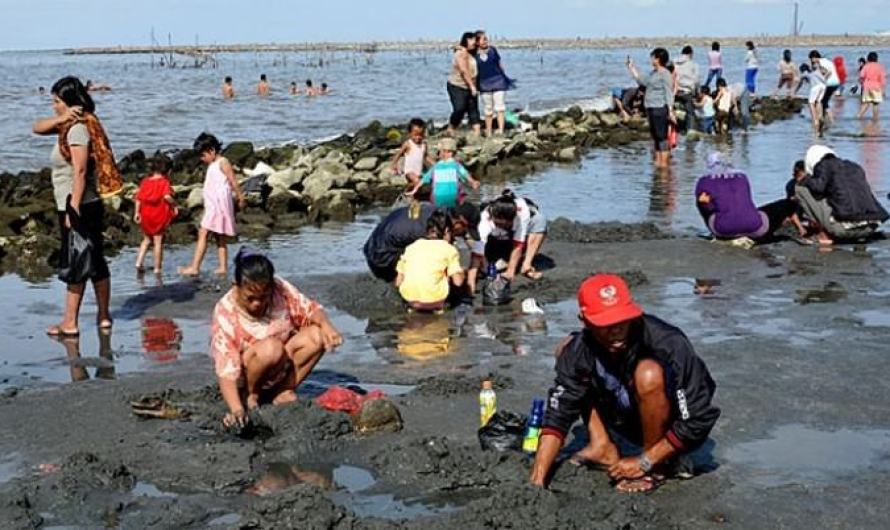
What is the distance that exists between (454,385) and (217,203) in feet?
16.9

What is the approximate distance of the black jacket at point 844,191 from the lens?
1247 cm

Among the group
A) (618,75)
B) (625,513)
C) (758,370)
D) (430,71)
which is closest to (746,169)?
(758,370)

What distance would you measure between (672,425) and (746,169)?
14.9 metres

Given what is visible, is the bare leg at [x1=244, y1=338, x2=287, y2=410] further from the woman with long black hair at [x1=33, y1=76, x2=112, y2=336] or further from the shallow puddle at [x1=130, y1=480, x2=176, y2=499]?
the woman with long black hair at [x1=33, y1=76, x2=112, y2=336]

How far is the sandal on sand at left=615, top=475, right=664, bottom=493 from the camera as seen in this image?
5871 mm

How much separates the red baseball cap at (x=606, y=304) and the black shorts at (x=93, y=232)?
5.12 meters

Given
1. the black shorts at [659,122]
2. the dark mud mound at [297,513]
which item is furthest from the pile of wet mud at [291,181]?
the dark mud mound at [297,513]

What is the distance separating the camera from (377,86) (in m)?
56.0

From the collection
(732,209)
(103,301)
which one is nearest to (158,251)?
(103,301)

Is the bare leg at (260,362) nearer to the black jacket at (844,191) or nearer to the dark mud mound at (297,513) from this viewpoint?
the dark mud mound at (297,513)

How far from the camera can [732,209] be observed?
12688mm

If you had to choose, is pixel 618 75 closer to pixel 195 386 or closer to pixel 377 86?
pixel 377 86

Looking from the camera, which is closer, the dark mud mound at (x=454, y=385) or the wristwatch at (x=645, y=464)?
the wristwatch at (x=645, y=464)

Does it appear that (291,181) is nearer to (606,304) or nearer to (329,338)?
(329,338)
